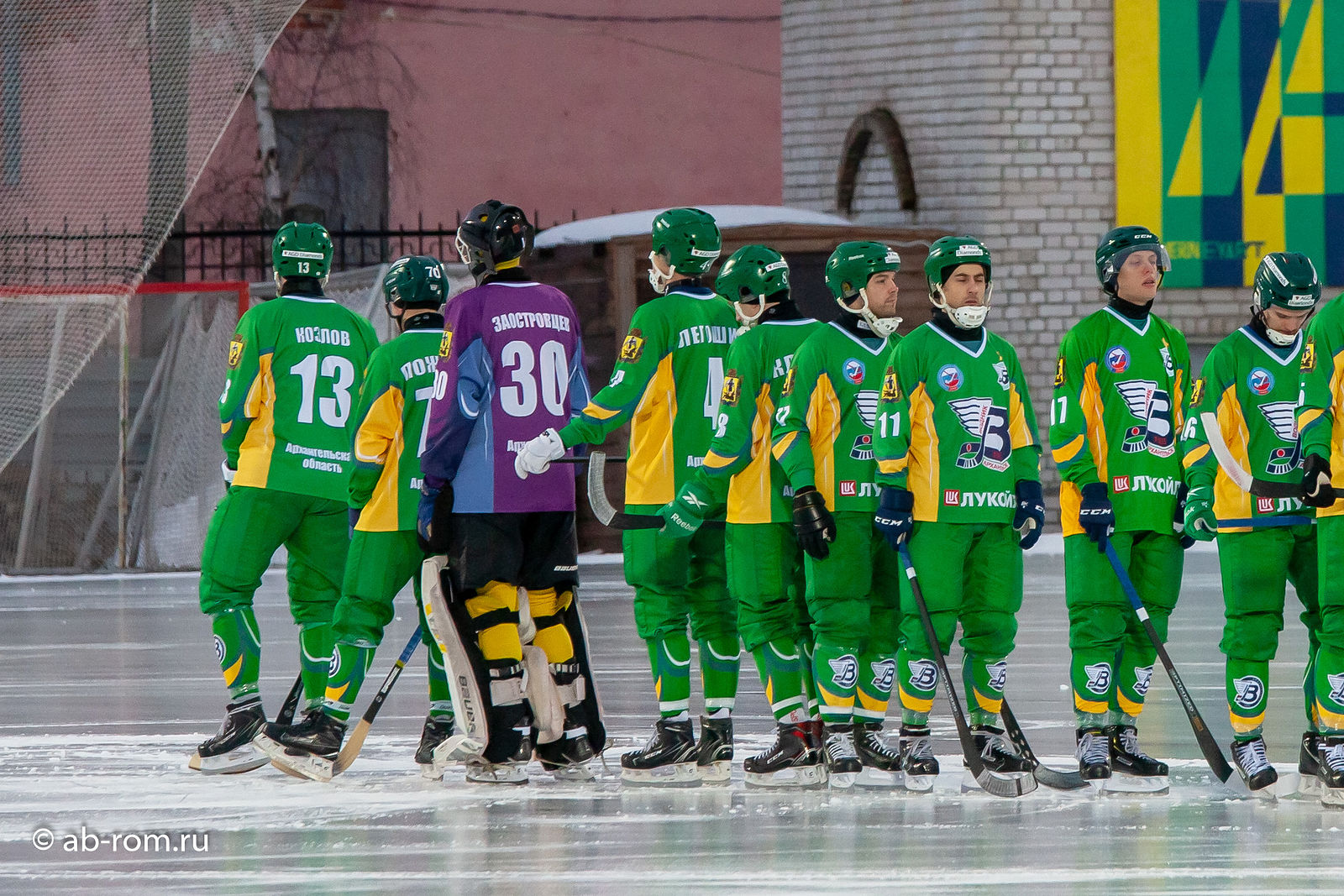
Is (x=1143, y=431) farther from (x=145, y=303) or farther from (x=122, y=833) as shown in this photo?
(x=145, y=303)

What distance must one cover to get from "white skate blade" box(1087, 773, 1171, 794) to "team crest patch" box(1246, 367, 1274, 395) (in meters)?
1.47

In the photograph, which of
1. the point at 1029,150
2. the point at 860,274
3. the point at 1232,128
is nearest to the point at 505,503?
the point at 860,274

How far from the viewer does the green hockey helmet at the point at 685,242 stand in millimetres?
8258

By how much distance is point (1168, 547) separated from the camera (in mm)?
7766

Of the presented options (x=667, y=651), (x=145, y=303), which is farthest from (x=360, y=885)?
(x=145, y=303)

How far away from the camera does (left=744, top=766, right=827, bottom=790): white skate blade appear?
25.3ft

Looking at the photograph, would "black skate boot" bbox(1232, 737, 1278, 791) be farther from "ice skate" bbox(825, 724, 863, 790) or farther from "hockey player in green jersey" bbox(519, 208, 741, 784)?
"hockey player in green jersey" bbox(519, 208, 741, 784)

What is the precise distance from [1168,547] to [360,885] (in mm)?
3404

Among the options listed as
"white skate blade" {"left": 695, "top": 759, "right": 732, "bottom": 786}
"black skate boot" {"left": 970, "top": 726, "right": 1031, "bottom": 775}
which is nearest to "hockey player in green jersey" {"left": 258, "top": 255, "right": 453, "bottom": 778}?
"white skate blade" {"left": 695, "top": 759, "right": 732, "bottom": 786}

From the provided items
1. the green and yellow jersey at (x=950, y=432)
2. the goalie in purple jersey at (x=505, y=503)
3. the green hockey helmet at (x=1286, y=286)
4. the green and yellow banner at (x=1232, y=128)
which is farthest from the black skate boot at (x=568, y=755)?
the green and yellow banner at (x=1232, y=128)

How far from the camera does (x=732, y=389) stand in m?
7.95

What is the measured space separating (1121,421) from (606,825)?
2480 millimetres

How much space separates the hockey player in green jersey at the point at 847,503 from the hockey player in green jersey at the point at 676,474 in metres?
0.46

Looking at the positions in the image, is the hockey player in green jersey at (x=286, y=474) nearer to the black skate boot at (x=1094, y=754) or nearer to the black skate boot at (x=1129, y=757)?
the black skate boot at (x=1094, y=754)
